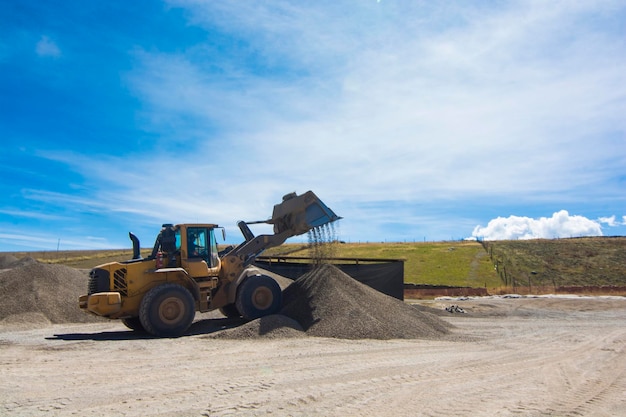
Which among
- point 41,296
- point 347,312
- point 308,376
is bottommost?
point 308,376

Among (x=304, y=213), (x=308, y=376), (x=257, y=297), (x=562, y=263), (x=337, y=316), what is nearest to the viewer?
(x=308, y=376)

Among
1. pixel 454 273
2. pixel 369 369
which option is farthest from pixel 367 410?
pixel 454 273

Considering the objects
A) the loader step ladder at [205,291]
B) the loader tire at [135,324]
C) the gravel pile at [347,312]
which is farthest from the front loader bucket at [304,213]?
the loader tire at [135,324]

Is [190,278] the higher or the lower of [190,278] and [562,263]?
the lower

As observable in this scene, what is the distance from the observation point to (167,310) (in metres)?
12.2

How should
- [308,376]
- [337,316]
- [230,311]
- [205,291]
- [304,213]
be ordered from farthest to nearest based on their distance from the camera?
[230,311] < [304,213] < [205,291] < [337,316] < [308,376]

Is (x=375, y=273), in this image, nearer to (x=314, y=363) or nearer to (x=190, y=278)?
(x=190, y=278)

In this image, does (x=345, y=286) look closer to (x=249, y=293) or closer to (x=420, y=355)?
(x=249, y=293)

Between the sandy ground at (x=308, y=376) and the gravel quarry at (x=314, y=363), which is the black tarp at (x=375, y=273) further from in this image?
the sandy ground at (x=308, y=376)

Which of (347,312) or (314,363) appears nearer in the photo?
(314,363)

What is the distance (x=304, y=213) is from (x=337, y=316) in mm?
3192

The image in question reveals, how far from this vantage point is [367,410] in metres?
5.89

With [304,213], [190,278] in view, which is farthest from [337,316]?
A: [190,278]

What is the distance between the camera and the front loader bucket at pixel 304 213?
14.2m
